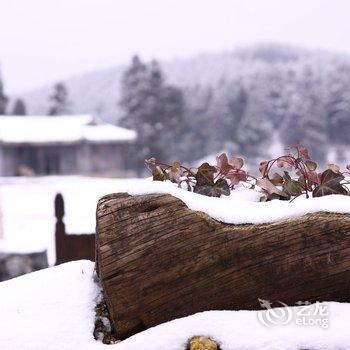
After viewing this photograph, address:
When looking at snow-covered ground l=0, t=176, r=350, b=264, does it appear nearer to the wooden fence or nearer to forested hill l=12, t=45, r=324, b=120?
the wooden fence

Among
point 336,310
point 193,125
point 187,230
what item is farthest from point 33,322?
point 193,125

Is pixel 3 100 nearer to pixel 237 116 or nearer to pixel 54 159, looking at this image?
pixel 54 159

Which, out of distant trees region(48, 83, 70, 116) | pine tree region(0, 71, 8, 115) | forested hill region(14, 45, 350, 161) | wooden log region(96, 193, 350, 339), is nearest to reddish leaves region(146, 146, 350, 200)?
wooden log region(96, 193, 350, 339)

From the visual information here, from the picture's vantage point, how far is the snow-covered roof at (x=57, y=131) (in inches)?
1318

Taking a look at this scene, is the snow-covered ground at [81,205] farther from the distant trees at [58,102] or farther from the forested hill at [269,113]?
the forested hill at [269,113]

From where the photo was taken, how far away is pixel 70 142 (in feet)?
110

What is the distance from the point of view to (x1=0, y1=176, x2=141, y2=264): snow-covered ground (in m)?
15.4

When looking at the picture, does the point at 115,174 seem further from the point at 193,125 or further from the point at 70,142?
the point at 193,125

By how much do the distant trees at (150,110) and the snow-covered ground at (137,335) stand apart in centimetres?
3545

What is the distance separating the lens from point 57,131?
3459 centimetres

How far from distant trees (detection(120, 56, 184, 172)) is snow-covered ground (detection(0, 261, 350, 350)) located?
35.4 meters

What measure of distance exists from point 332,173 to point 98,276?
1.23m

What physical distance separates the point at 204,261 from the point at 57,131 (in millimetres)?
32833

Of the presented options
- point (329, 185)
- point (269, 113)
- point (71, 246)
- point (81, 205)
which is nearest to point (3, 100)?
point (81, 205)
